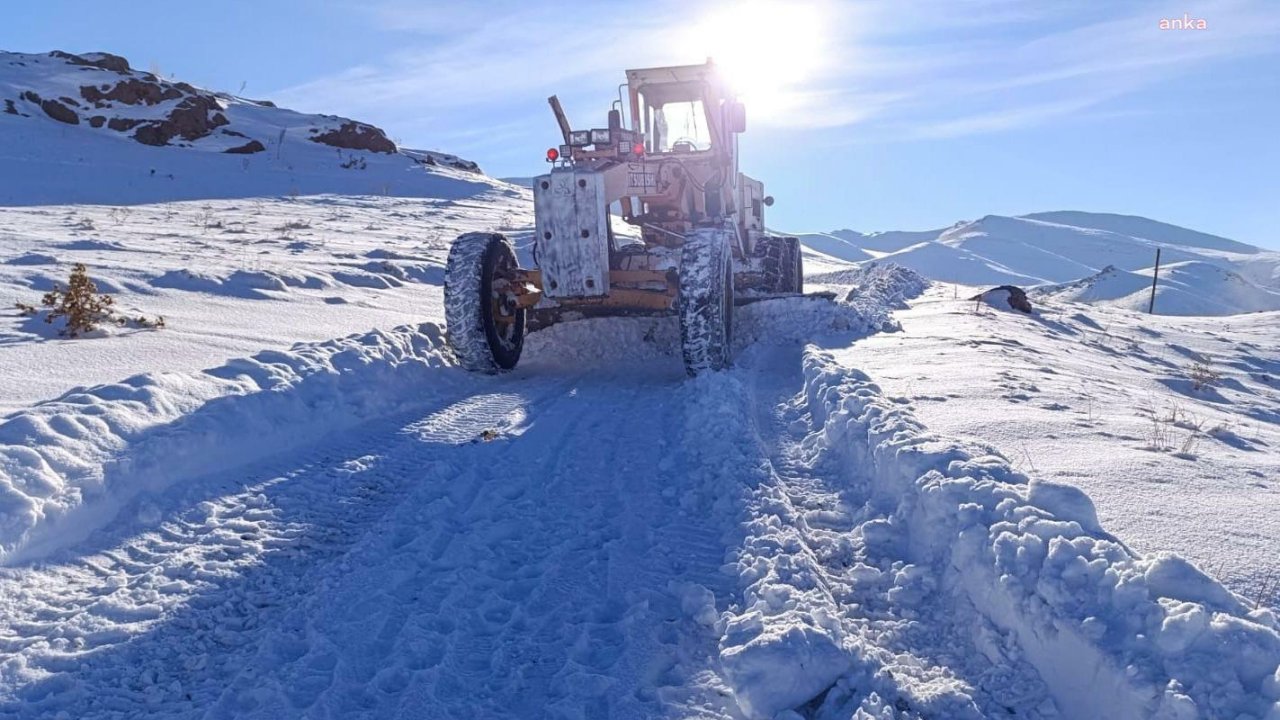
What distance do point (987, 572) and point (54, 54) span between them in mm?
43489

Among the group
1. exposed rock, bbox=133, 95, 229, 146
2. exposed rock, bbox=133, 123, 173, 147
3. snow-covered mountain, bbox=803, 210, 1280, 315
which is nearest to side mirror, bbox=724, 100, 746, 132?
snow-covered mountain, bbox=803, 210, 1280, 315

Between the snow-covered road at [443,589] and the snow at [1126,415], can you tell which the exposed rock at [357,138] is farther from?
the snow-covered road at [443,589]

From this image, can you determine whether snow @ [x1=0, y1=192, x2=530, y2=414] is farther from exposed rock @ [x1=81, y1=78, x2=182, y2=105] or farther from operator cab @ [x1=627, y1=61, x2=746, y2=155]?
exposed rock @ [x1=81, y1=78, x2=182, y2=105]

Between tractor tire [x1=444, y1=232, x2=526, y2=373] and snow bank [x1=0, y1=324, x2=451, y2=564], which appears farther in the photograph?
tractor tire [x1=444, y1=232, x2=526, y2=373]

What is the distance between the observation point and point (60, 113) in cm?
2802

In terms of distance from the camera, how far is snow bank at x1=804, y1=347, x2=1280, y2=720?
7.88 feet

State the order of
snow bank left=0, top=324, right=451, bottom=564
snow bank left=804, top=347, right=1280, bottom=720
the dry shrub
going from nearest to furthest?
snow bank left=804, top=347, right=1280, bottom=720 → snow bank left=0, top=324, right=451, bottom=564 → the dry shrub

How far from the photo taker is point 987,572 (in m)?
3.20

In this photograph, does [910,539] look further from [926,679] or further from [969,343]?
[969,343]

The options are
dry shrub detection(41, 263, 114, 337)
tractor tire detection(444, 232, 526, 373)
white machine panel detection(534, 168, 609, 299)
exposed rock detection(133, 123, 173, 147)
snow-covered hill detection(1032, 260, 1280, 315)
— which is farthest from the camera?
exposed rock detection(133, 123, 173, 147)

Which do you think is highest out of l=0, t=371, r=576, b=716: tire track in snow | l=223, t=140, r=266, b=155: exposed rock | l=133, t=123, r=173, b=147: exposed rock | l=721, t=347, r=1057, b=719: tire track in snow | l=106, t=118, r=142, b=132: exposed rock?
l=106, t=118, r=142, b=132: exposed rock

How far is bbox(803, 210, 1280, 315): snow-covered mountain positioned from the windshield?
14436 millimetres

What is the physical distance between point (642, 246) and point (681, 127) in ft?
5.97

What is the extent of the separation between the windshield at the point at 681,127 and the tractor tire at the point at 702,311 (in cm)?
376
